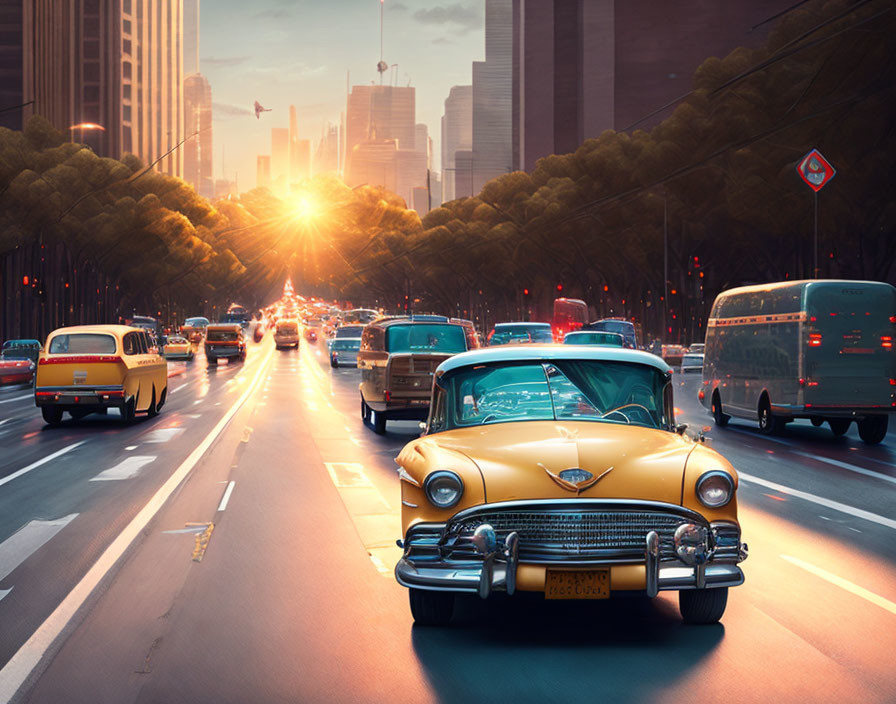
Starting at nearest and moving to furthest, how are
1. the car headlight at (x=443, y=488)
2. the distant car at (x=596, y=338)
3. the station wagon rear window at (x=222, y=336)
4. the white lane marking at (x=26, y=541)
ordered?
1. the car headlight at (x=443, y=488)
2. the white lane marking at (x=26, y=541)
3. the distant car at (x=596, y=338)
4. the station wagon rear window at (x=222, y=336)

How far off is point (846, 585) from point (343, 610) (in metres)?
3.75

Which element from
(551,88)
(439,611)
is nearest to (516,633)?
(439,611)

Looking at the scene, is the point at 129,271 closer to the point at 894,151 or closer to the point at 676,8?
the point at 894,151

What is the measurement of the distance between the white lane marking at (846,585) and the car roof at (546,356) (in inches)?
81.8

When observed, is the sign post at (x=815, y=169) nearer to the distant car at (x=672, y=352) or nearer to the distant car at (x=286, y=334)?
the distant car at (x=672, y=352)

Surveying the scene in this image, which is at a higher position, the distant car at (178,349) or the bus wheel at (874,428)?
the distant car at (178,349)

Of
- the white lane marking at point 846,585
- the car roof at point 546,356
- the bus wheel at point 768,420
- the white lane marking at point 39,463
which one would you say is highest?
the car roof at point 546,356

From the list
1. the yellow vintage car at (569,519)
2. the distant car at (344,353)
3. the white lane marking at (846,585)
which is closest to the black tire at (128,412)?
the white lane marking at (846,585)

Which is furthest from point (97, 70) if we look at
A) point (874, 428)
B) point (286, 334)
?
point (874, 428)

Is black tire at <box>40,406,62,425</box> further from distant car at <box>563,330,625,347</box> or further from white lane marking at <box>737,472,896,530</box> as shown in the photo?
distant car at <box>563,330,625,347</box>

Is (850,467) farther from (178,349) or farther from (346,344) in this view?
(178,349)

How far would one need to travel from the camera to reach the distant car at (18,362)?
41.8 meters

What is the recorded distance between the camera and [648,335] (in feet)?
264

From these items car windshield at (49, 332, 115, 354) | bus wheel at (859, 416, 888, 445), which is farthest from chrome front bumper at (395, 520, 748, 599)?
car windshield at (49, 332, 115, 354)
